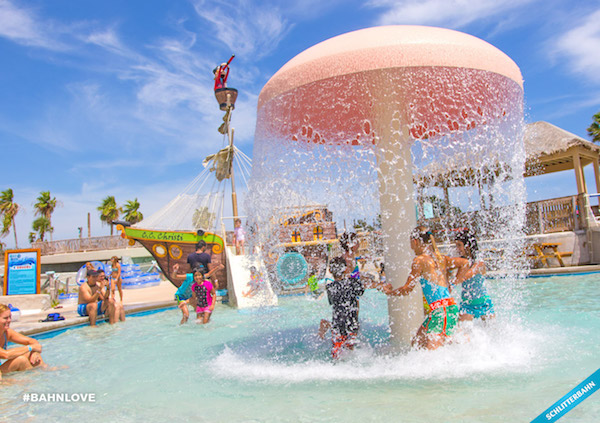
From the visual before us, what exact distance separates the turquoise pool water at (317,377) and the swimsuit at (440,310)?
242 millimetres

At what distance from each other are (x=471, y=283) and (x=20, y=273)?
10.7 meters

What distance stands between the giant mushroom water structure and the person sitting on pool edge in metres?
5.45

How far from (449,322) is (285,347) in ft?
7.46

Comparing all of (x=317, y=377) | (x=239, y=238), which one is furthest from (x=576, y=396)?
(x=239, y=238)

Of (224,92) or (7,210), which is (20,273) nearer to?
(224,92)

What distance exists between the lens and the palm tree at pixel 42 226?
1954 inches

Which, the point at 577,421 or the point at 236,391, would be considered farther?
the point at 236,391

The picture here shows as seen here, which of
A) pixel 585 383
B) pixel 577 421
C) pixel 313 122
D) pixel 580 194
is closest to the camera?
pixel 585 383

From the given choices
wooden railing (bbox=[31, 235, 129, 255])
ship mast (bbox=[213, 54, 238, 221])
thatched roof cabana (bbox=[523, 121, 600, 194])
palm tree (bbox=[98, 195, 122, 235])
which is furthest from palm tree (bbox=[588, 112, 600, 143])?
palm tree (bbox=[98, 195, 122, 235])

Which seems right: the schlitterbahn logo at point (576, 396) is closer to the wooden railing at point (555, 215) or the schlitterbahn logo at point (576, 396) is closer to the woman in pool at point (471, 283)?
the woman in pool at point (471, 283)

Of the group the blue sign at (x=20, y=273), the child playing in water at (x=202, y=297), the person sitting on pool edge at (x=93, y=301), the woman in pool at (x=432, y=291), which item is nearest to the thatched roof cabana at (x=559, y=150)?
the child playing in water at (x=202, y=297)

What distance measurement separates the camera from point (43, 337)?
24.7ft

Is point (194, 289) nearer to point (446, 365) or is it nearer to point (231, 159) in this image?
point (446, 365)

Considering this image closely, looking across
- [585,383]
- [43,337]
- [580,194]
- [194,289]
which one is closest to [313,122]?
[585,383]
